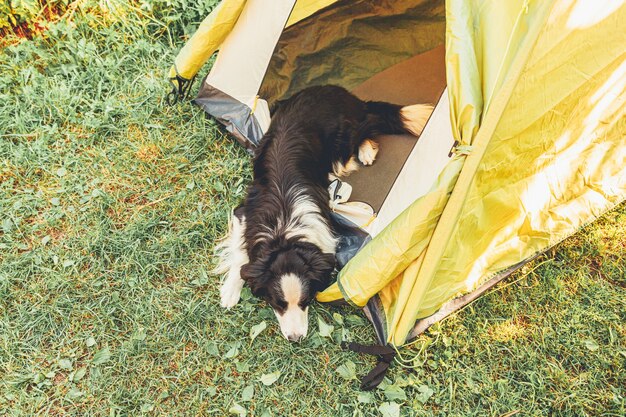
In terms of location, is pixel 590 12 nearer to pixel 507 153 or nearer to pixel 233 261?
pixel 507 153

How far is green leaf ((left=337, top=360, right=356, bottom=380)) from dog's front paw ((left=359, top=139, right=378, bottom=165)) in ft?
4.74

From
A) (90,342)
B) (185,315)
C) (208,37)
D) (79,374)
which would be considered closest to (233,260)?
(185,315)

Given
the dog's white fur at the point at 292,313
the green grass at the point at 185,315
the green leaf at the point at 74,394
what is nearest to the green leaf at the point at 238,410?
the green grass at the point at 185,315

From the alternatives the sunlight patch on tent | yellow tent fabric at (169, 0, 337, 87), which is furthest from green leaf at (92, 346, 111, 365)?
the sunlight patch on tent

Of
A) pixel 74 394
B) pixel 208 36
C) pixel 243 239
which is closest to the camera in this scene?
pixel 74 394

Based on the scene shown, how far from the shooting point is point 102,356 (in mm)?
2521

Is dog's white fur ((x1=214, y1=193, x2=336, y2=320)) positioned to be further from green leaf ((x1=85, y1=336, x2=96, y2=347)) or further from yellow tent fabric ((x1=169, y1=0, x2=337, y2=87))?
yellow tent fabric ((x1=169, y1=0, x2=337, y2=87))

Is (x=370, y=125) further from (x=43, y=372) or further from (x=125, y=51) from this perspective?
(x=43, y=372)

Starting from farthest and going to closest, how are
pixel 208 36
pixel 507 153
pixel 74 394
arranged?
1. pixel 208 36
2. pixel 74 394
3. pixel 507 153

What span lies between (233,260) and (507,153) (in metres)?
1.53

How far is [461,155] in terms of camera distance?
1.98 m

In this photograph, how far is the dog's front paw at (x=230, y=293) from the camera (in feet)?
8.76

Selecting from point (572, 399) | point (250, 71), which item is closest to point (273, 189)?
point (250, 71)

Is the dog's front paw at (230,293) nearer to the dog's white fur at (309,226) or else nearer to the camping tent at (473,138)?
the dog's white fur at (309,226)
